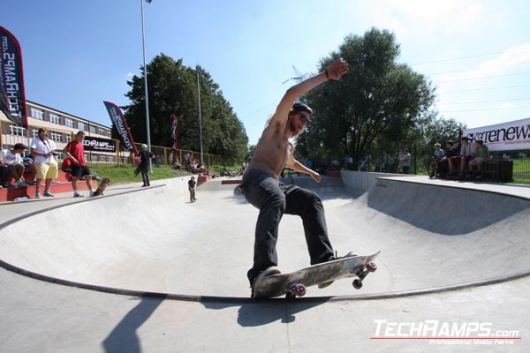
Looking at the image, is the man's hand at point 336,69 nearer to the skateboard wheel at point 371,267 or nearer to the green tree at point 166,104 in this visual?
the skateboard wheel at point 371,267

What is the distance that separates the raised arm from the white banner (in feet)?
32.8

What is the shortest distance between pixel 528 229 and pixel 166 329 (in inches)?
189

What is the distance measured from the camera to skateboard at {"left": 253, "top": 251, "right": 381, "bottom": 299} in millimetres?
2123

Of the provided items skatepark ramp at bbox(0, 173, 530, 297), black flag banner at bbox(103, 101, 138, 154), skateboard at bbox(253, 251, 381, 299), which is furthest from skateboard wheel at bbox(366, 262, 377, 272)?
black flag banner at bbox(103, 101, 138, 154)

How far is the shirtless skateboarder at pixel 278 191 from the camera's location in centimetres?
224

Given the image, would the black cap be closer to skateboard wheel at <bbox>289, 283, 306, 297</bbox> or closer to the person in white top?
skateboard wheel at <bbox>289, 283, 306, 297</bbox>

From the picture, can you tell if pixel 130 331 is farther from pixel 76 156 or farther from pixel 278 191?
pixel 76 156

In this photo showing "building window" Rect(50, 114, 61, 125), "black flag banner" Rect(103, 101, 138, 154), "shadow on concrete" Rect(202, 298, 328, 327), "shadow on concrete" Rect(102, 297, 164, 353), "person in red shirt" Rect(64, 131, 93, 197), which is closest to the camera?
"shadow on concrete" Rect(102, 297, 164, 353)

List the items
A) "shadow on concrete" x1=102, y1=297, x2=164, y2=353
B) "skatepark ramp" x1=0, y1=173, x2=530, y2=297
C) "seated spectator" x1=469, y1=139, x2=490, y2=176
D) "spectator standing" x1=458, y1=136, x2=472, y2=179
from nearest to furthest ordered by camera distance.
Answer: "shadow on concrete" x1=102, y1=297, x2=164, y2=353 < "skatepark ramp" x1=0, y1=173, x2=530, y2=297 < "seated spectator" x1=469, y1=139, x2=490, y2=176 < "spectator standing" x1=458, y1=136, x2=472, y2=179

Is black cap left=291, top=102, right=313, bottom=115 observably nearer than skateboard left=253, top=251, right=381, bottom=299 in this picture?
No

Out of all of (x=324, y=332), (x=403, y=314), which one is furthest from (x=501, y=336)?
(x=324, y=332)

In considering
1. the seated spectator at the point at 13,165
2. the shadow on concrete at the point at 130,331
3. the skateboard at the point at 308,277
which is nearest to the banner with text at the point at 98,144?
the seated spectator at the point at 13,165

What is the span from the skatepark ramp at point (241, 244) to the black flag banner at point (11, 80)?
15.4 ft

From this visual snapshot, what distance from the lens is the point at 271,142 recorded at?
2.56 meters
